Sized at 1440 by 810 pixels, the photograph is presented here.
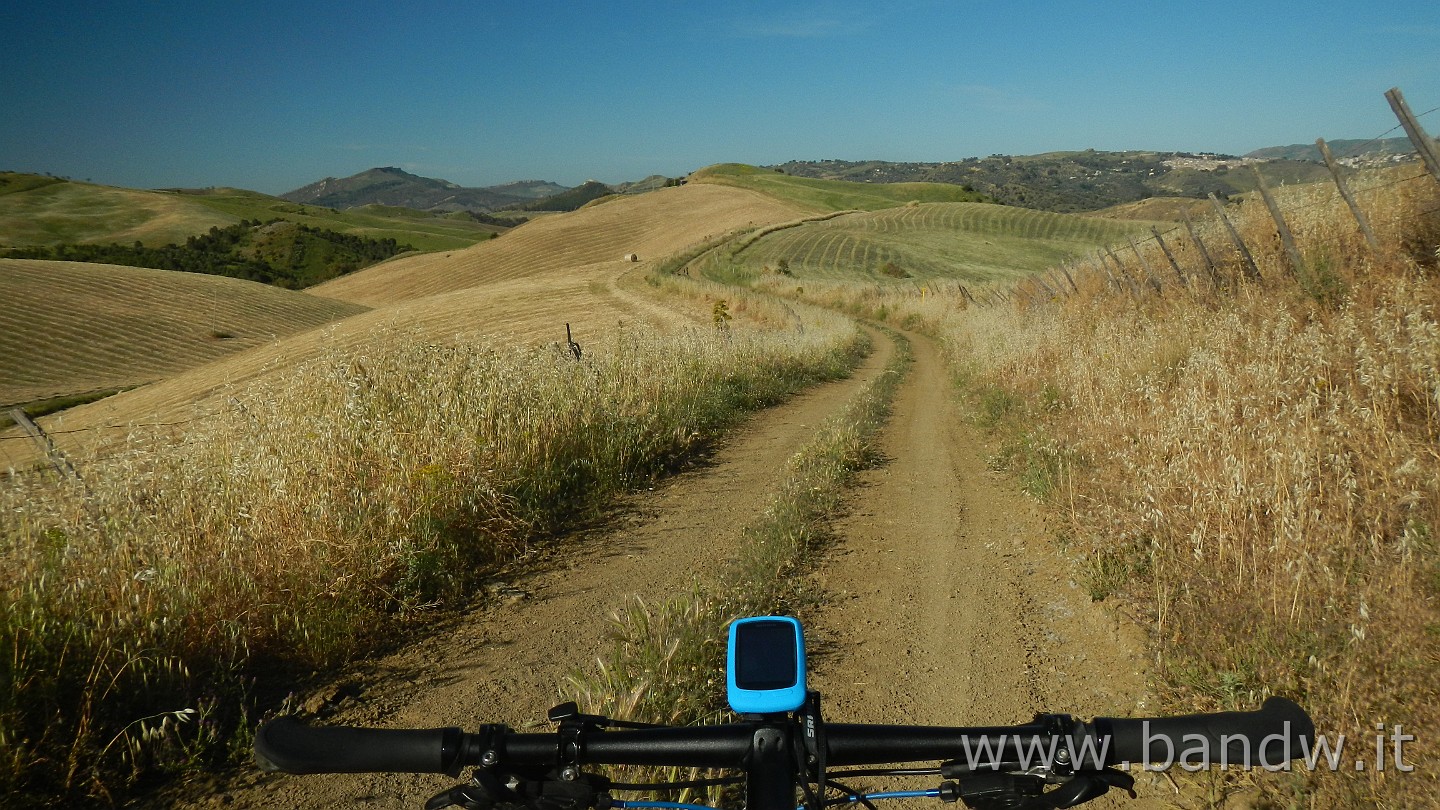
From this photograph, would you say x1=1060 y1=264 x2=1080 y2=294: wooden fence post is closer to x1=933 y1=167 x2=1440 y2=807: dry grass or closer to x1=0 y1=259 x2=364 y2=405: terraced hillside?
x1=933 y1=167 x2=1440 y2=807: dry grass

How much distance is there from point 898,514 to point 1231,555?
2.75 meters

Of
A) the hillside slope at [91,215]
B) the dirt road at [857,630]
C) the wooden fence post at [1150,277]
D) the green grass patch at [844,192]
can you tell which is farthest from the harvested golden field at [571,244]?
the hillside slope at [91,215]

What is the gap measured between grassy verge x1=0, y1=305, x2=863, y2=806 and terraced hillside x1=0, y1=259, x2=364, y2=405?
4272cm

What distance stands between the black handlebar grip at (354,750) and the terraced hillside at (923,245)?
135 feet

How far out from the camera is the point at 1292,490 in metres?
4.23

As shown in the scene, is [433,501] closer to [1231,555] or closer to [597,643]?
[597,643]

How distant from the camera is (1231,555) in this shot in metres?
4.04

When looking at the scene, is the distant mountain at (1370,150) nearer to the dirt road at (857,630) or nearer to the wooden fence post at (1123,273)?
the wooden fence post at (1123,273)

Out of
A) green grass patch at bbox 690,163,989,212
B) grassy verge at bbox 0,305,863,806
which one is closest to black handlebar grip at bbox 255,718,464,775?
grassy verge at bbox 0,305,863,806

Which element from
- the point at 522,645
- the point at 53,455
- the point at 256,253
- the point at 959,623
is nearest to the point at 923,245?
the point at 959,623

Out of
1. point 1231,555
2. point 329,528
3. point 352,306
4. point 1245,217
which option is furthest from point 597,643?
point 352,306

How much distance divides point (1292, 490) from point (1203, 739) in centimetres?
366

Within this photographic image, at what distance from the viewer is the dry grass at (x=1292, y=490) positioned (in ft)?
9.89

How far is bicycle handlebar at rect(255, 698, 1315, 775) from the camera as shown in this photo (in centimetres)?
139
